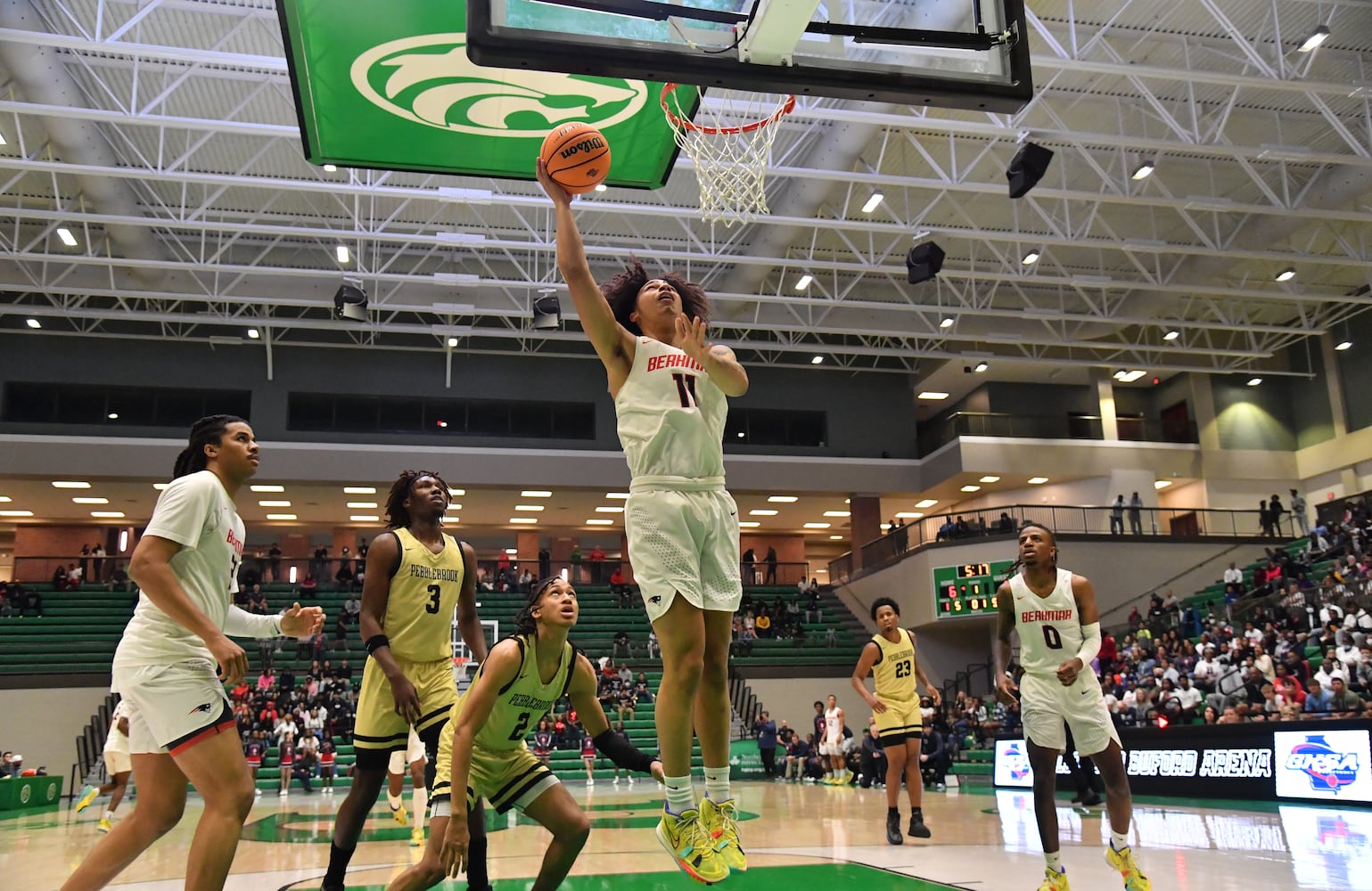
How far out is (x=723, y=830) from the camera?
146 inches

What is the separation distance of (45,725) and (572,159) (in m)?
23.6

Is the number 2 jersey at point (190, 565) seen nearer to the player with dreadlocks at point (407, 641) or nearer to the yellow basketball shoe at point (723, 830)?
the player with dreadlocks at point (407, 641)

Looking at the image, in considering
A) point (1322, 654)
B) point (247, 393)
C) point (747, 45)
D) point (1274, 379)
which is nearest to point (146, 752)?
point (747, 45)

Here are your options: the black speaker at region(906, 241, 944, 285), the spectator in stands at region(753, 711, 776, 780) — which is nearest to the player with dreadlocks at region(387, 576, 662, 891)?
the black speaker at region(906, 241, 944, 285)

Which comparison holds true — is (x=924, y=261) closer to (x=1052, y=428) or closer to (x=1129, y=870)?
(x=1052, y=428)

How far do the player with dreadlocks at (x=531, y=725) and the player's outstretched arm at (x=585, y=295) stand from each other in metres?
1.28

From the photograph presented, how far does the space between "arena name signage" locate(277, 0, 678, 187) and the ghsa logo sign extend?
9.44m

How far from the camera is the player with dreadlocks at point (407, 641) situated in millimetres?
5059

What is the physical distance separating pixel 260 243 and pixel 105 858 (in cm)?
2195

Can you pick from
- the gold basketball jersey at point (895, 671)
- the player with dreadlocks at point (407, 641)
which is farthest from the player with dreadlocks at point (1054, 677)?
the player with dreadlocks at point (407, 641)

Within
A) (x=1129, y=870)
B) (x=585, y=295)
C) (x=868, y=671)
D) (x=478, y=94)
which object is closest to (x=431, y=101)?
(x=478, y=94)

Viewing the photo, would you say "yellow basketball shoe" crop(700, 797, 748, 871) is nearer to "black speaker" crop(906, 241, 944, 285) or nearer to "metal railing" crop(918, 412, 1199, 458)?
"black speaker" crop(906, 241, 944, 285)

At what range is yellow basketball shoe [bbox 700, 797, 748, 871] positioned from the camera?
3.64 meters

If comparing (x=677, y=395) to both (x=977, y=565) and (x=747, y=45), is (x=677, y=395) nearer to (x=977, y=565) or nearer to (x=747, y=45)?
(x=747, y=45)
